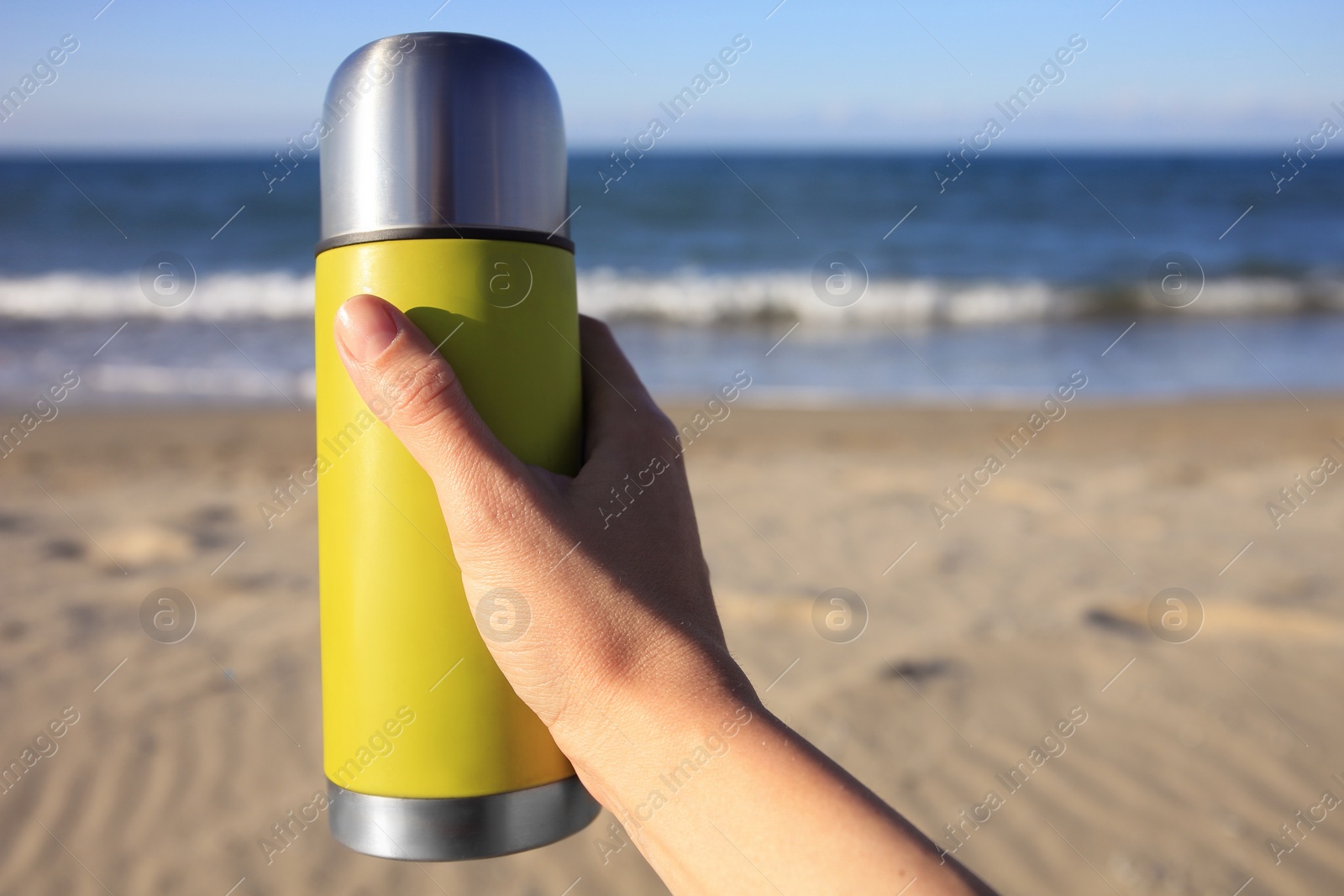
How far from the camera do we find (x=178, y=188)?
18.3m

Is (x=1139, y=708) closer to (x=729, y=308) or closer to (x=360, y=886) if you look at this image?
(x=360, y=886)

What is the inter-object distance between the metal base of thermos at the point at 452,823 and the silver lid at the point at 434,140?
1.55ft

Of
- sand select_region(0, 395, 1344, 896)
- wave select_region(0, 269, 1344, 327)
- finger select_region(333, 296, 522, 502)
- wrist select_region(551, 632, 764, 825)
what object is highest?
finger select_region(333, 296, 522, 502)

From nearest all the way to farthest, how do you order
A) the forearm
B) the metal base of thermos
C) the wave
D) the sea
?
1. the forearm
2. the metal base of thermos
3. the sea
4. the wave

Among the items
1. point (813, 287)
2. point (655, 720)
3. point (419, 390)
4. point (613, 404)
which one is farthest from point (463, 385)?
point (813, 287)

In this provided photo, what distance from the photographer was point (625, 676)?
2.61ft

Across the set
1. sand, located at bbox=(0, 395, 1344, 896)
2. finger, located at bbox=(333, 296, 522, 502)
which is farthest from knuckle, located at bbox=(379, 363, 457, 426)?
sand, located at bbox=(0, 395, 1344, 896)

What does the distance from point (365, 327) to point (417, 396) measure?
0.07 metres

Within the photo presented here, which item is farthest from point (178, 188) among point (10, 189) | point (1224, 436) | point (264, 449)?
point (1224, 436)

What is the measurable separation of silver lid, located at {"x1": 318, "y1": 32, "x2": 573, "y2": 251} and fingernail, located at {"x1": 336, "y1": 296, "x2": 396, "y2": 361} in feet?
0.19

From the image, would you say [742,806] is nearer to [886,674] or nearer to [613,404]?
[613,404]

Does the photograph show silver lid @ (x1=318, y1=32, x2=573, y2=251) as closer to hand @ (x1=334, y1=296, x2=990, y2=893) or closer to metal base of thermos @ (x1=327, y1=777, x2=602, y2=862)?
hand @ (x1=334, y1=296, x2=990, y2=893)

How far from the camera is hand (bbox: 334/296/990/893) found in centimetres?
72

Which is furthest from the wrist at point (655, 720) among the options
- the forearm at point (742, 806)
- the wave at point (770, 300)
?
the wave at point (770, 300)
